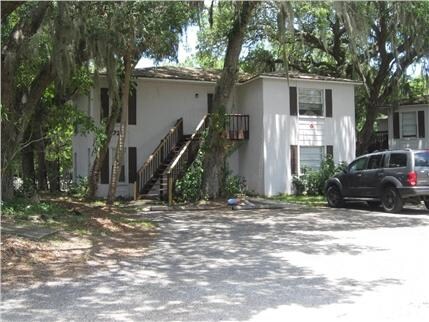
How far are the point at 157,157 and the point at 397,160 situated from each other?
421 inches

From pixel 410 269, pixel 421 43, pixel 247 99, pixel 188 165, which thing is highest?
pixel 421 43

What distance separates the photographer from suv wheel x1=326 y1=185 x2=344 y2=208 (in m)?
18.2

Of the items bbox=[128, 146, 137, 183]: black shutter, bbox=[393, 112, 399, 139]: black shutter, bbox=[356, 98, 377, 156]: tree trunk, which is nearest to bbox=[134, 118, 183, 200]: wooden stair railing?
bbox=[128, 146, 137, 183]: black shutter

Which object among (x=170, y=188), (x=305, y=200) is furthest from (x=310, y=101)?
(x=170, y=188)

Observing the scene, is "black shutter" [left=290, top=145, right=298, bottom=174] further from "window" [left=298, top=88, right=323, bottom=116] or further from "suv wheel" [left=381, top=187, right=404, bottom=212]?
"suv wheel" [left=381, top=187, right=404, bottom=212]

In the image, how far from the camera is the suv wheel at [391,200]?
1562 cm

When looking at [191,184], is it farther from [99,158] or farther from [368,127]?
[368,127]

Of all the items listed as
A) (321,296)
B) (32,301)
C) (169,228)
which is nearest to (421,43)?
(169,228)

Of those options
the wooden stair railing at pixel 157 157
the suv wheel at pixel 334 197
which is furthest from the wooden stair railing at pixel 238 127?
the suv wheel at pixel 334 197

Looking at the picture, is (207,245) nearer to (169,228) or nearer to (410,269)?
(169,228)

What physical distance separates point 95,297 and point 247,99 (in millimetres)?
19669

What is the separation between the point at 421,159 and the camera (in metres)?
15.5

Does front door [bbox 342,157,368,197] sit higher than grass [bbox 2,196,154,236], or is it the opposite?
front door [bbox 342,157,368,197]

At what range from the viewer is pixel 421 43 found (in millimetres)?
23844
